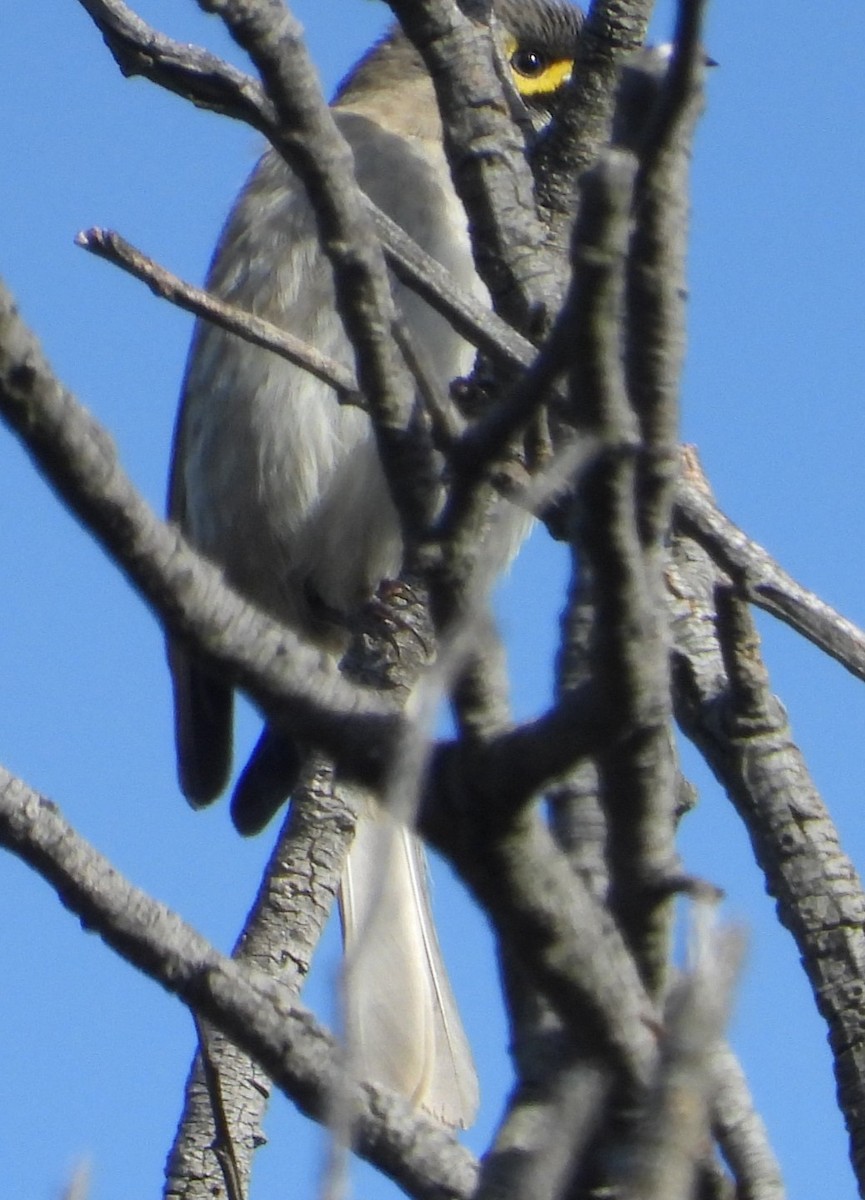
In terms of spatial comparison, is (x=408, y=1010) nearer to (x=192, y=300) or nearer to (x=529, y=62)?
(x=192, y=300)

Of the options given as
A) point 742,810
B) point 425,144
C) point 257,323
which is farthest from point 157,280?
point 425,144

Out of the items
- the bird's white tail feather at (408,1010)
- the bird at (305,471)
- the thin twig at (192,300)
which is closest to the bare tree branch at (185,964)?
the thin twig at (192,300)

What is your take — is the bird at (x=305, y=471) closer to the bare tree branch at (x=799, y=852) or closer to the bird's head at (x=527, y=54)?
the bird's head at (x=527, y=54)

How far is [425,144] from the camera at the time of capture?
461 centimetres

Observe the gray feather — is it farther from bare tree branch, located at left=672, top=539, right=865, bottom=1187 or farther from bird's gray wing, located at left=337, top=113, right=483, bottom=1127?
bare tree branch, located at left=672, top=539, right=865, bottom=1187

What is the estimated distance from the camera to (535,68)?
5703 mm

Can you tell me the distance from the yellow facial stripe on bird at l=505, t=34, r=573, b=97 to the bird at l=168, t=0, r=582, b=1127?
1.99 feet

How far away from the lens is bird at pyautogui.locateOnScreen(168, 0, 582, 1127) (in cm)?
399

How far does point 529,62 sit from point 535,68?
2cm

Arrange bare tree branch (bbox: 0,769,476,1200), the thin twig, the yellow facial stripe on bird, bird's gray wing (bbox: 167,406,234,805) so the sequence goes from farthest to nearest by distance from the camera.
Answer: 1. the yellow facial stripe on bird
2. bird's gray wing (bbox: 167,406,234,805)
3. the thin twig
4. bare tree branch (bbox: 0,769,476,1200)

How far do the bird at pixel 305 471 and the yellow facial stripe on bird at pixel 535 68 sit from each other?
0.61 m

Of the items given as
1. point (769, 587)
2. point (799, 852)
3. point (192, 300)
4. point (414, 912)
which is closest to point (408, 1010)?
point (414, 912)

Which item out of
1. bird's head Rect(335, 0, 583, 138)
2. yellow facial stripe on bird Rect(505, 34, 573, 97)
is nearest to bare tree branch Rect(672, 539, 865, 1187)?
bird's head Rect(335, 0, 583, 138)

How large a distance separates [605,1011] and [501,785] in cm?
16
